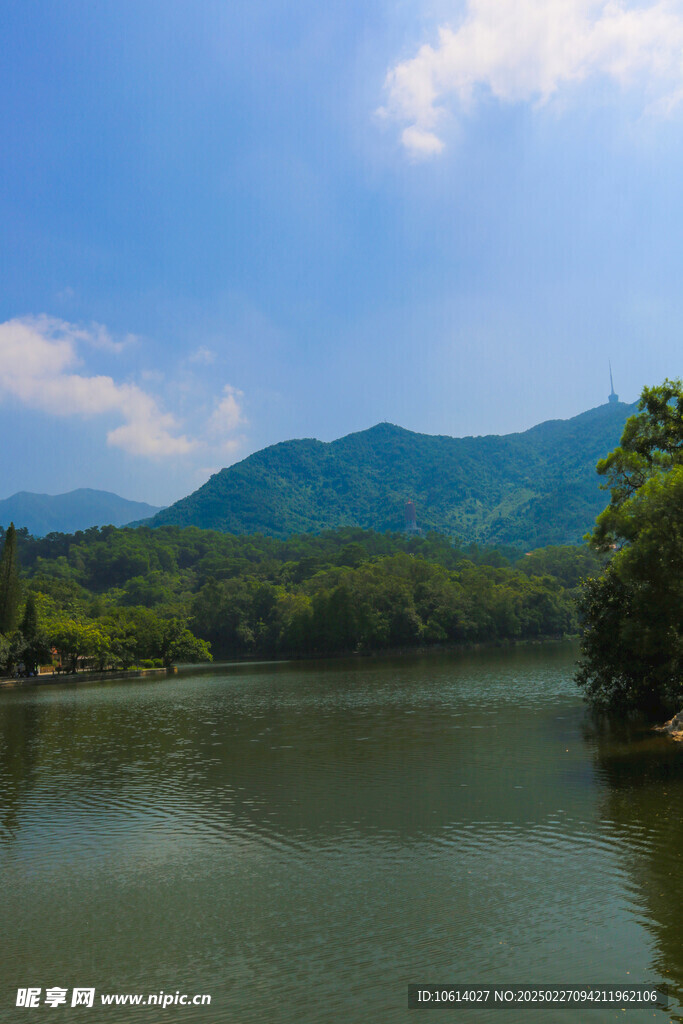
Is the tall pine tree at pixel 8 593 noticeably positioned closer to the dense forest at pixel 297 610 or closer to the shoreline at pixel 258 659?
the dense forest at pixel 297 610

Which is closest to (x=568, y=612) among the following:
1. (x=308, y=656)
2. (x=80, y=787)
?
(x=308, y=656)

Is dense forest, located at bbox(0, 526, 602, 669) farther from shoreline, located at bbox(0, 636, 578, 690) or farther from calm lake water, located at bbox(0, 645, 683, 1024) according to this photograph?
calm lake water, located at bbox(0, 645, 683, 1024)

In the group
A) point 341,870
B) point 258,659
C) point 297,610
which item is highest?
point 297,610

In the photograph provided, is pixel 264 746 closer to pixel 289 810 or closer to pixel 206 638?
pixel 289 810

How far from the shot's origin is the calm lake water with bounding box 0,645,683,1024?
8.98 metres

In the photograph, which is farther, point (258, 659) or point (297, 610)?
point (258, 659)

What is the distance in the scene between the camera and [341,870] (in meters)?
13.0

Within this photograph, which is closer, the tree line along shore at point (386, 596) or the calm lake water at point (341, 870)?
the calm lake water at point (341, 870)

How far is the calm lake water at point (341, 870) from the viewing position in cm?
898

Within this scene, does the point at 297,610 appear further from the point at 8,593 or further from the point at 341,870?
the point at 341,870

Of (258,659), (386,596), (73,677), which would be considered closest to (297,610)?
(258,659)

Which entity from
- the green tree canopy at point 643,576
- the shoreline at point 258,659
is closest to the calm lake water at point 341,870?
the green tree canopy at point 643,576

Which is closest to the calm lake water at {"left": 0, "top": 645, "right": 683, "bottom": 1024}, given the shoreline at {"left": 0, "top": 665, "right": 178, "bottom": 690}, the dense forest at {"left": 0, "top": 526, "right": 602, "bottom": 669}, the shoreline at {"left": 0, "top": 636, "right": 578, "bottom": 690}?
the shoreline at {"left": 0, "top": 665, "right": 178, "bottom": 690}

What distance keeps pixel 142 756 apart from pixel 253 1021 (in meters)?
20.1
